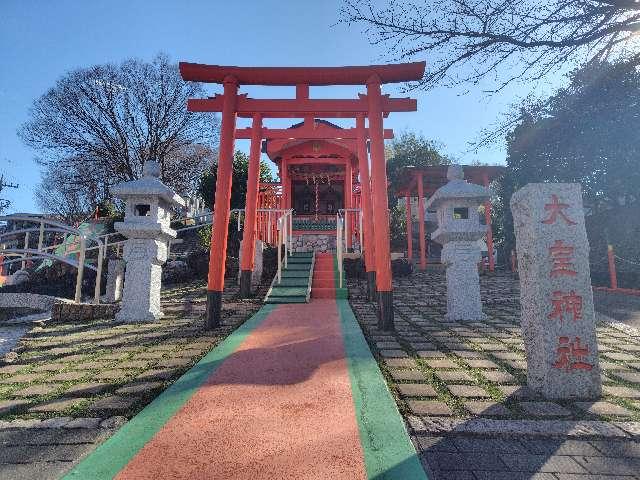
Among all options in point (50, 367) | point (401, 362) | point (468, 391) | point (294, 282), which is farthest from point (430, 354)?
point (294, 282)

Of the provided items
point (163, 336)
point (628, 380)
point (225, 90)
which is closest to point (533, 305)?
point (628, 380)

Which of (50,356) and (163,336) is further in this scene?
(163,336)

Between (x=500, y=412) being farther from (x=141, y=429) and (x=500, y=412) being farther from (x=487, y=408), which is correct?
(x=141, y=429)

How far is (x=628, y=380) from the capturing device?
2.78 meters

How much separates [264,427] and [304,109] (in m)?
4.99

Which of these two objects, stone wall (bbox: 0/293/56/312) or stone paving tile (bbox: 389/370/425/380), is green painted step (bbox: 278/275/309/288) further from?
stone wall (bbox: 0/293/56/312)

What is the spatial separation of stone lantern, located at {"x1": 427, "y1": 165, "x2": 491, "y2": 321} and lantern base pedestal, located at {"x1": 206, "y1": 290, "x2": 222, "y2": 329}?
3.47 meters

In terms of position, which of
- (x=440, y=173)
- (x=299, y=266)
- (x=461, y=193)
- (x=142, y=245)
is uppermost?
(x=440, y=173)

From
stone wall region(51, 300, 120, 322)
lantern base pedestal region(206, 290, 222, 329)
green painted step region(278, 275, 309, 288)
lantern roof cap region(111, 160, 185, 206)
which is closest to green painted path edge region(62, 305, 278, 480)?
lantern base pedestal region(206, 290, 222, 329)

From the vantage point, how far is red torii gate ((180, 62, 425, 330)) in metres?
4.84

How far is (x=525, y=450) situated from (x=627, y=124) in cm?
1615

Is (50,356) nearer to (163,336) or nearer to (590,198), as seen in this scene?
(163,336)

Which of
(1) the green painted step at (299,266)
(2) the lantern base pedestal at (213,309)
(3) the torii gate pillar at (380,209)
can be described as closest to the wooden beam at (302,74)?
(3) the torii gate pillar at (380,209)

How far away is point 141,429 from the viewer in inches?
74.3
